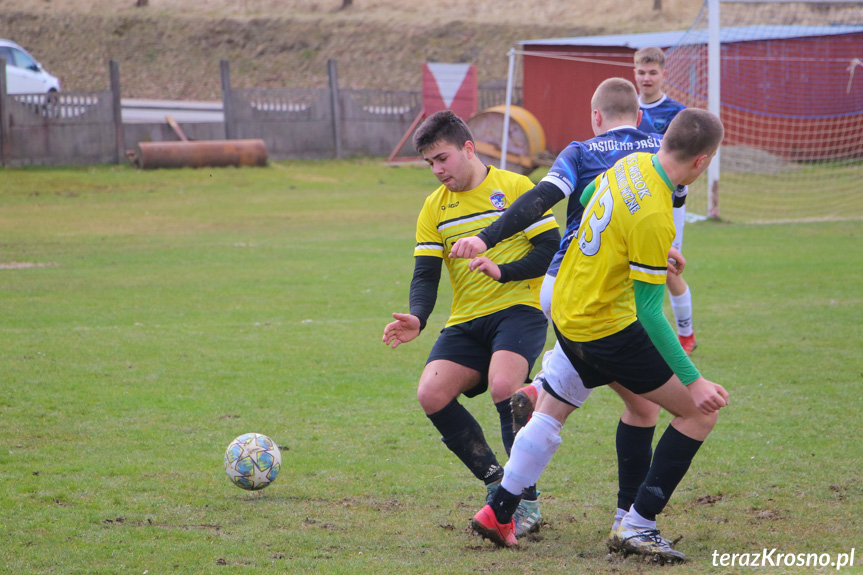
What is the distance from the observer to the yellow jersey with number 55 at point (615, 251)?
11.3 feet

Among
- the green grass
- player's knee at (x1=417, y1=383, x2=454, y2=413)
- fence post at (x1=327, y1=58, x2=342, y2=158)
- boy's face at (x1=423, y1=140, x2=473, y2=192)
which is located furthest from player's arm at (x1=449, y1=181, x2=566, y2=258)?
fence post at (x1=327, y1=58, x2=342, y2=158)

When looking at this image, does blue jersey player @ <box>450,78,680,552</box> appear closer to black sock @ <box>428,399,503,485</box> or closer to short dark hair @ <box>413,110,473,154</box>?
black sock @ <box>428,399,503,485</box>

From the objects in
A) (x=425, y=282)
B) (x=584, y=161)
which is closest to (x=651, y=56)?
(x=584, y=161)

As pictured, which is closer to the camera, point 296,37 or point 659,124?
point 659,124

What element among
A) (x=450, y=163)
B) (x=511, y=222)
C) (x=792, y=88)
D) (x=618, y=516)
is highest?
(x=792, y=88)

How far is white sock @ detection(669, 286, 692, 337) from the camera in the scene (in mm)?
7297

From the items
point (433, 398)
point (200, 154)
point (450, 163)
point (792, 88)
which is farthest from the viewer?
point (792, 88)

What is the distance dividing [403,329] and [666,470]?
1.42m

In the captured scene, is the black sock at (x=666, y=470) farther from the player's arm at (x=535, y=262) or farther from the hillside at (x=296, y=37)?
the hillside at (x=296, y=37)

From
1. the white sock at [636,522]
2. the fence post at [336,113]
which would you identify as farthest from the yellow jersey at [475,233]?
the fence post at [336,113]

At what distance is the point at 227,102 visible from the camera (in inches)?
968

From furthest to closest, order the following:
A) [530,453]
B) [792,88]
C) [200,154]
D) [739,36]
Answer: [739,36]
[792,88]
[200,154]
[530,453]

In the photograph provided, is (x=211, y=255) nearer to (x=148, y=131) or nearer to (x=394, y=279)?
(x=394, y=279)

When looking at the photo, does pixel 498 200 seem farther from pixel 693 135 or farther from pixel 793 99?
pixel 793 99
